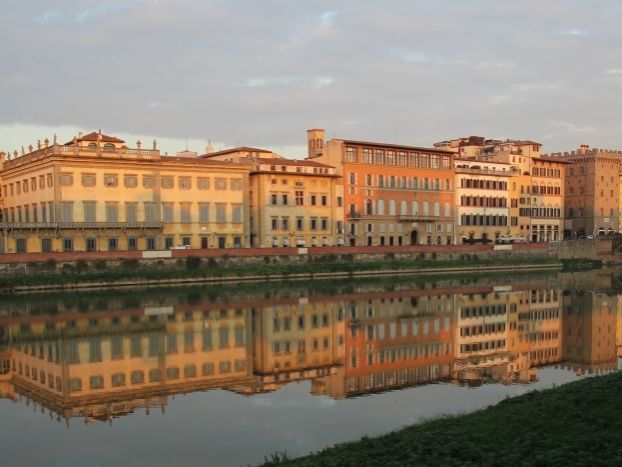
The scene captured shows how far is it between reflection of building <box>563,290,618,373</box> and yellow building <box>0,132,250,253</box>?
29.7 metres

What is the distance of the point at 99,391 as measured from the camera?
19188mm

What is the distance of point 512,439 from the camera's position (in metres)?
11.0

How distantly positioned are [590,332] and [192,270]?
2958 centimetres

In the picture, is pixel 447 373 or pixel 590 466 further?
pixel 447 373

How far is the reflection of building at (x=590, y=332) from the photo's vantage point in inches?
902

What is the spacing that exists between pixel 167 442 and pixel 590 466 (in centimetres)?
830

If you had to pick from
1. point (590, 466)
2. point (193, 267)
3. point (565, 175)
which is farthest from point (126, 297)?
point (565, 175)

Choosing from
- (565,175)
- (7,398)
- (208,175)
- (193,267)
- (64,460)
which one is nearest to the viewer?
(64,460)

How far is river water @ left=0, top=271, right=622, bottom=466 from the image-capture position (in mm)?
14586

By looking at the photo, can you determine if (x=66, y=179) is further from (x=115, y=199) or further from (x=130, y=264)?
(x=130, y=264)

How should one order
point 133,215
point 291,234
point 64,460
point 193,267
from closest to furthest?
point 64,460 → point 193,267 → point 133,215 → point 291,234

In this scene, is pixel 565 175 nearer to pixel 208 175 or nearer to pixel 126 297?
pixel 208 175

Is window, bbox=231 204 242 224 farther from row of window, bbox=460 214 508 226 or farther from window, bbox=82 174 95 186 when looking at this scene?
row of window, bbox=460 214 508 226

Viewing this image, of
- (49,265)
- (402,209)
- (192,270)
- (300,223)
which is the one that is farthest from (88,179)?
(402,209)
